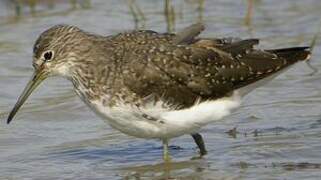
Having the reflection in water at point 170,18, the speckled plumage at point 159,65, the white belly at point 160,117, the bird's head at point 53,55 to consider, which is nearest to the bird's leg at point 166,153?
the white belly at point 160,117

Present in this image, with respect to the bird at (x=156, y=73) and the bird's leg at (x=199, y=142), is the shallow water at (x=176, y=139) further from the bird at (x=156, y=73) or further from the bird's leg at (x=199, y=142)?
the bird at (x=156, y=73)

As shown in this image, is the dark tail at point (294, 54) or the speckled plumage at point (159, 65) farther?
the dark tail at point (294, 54)

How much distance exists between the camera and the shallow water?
382 inches

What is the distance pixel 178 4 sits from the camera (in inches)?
A: 627

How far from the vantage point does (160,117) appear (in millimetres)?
9289

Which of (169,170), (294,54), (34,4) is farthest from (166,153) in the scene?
(34,4)

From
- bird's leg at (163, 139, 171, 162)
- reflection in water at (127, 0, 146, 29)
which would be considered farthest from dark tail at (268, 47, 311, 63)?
reflection in water at (127, 0, 146, 29)

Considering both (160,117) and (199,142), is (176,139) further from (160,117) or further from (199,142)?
(160,117)

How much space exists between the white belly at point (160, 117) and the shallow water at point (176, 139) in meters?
0.48

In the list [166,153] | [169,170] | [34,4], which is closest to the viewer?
[169,170]

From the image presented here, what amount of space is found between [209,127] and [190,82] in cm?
153

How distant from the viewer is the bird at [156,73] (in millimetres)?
9258

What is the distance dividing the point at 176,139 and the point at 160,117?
1.68m

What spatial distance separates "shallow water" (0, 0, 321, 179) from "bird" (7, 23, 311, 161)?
51 centimetres
